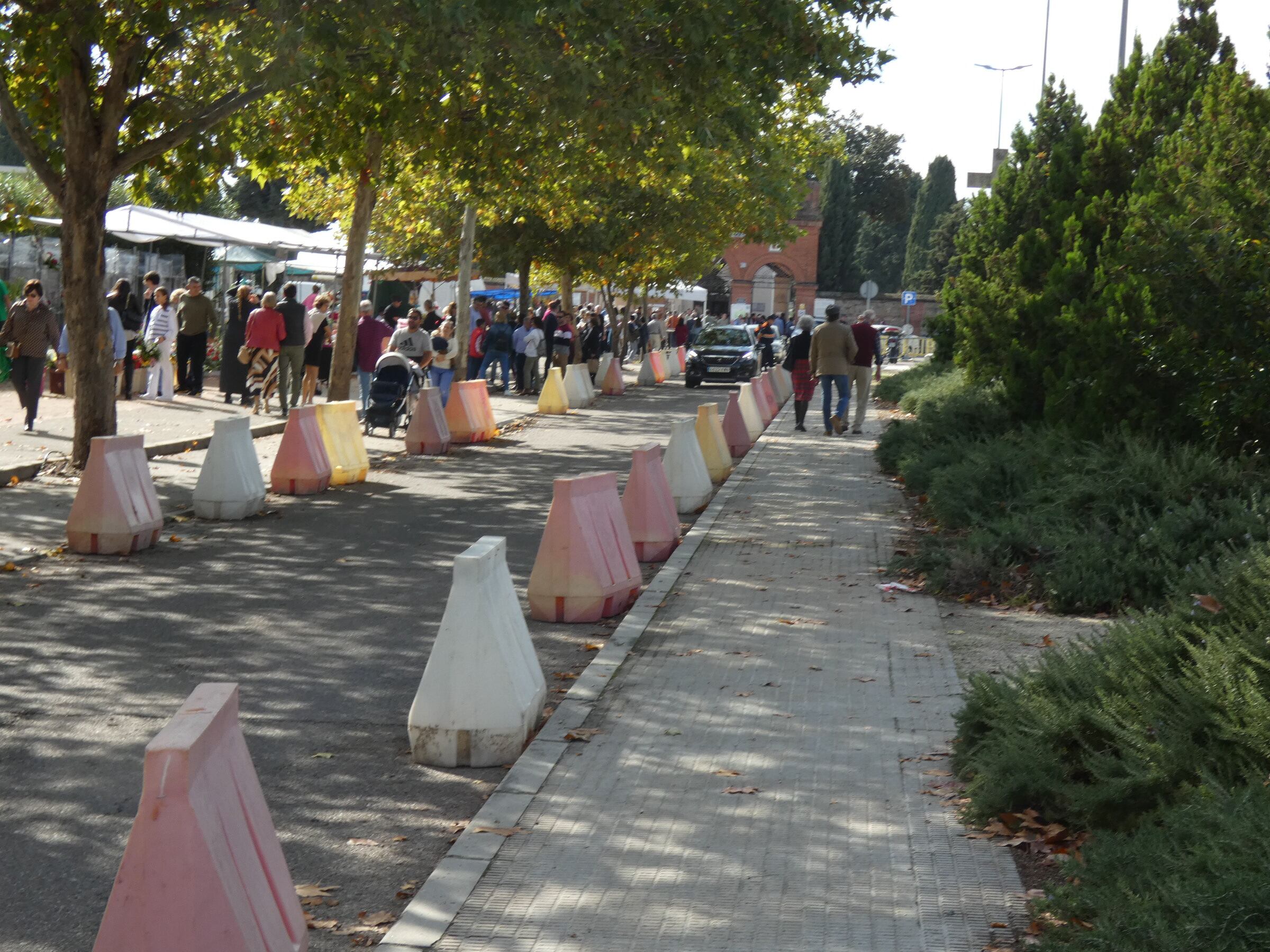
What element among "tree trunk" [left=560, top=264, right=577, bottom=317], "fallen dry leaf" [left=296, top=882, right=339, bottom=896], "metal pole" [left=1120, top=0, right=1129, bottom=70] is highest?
"metal pole" [left=1120, top=0, right=1129, bottom=70]

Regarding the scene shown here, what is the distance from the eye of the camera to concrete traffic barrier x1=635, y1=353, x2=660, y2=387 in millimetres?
44906

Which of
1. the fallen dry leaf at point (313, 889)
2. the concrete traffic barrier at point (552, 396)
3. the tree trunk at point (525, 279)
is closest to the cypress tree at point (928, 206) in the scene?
the tree trunk at point (525, 279)

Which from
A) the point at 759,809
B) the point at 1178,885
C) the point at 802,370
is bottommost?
the point at 759,809

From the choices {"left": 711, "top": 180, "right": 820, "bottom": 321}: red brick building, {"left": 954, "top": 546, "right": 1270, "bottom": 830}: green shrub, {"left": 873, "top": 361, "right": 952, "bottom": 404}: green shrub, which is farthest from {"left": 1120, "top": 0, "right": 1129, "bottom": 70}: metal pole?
{"left": 711, "top": 180, "right": 820, "bottom": 321}: red brick building

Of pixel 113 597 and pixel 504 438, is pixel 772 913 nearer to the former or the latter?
pixel 113 597

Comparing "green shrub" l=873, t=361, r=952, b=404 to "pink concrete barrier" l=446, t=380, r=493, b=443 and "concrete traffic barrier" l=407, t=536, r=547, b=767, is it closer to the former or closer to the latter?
"pink concrete barrier" l=446, t=380, r=493, b=443

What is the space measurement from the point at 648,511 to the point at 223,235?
20678mm

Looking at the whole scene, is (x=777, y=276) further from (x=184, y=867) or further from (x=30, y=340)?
(x=184, y=867)

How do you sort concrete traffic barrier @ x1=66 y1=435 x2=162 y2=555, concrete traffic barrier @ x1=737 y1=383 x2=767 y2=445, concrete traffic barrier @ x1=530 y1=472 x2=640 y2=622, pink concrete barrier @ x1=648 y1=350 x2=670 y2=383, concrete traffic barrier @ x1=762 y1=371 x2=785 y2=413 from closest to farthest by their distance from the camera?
concrete traffic barrier @ x1=530 y1=472 x2=640 y2=622, concrete traffic barrier @ x1=66 y1=435 x2=162 y2=555, concrete traffic barrier @ x1=737 y1=383 x2=767 y2=445, concrete traffic barrier @ x1=762 y1=371 x2=785 y2=413, pink concrete barrier @ x1=648 y1=350 x2=670 y2=383

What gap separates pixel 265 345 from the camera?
2381 centimetres

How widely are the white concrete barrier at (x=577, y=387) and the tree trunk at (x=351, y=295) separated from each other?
7157 millimetres

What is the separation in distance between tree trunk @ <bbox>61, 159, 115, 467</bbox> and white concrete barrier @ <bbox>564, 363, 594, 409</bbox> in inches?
595

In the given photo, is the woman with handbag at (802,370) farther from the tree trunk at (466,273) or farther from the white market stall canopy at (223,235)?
the white market stall canopy at (223,235)

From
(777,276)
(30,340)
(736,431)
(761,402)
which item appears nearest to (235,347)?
(30,340)
